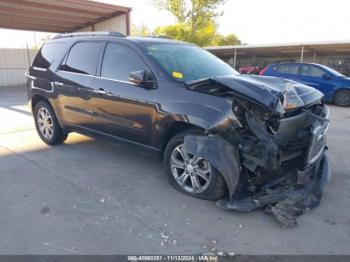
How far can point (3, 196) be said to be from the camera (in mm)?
3789

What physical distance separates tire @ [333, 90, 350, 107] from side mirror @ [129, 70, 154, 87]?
1029cm

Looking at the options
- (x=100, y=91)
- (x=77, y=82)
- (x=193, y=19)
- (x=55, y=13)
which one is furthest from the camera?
(x=193, y=19)

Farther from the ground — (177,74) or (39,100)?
(177,74)

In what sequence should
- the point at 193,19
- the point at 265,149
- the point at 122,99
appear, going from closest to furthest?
the point at 265,149, the point at 122,99, the point at 193,19

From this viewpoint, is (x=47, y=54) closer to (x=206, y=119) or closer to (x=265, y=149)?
(x=206, y=119)

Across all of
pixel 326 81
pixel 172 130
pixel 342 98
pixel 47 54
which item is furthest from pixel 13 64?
pixel 172 130

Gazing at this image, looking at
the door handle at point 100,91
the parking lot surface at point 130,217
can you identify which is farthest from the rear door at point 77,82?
the parking lot surface at point 130,217

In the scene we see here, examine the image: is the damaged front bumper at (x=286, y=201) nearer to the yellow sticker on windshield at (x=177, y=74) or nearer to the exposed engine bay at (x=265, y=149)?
the exposed engine bay at (x=265, y=149)

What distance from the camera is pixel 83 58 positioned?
496 centimetres

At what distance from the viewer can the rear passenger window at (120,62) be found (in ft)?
13.7

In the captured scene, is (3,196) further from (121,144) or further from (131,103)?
(131,103)

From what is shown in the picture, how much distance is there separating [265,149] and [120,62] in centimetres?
238

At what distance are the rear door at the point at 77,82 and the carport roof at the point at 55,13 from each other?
9994 millimetres

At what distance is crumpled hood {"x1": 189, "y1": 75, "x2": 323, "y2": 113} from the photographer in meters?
3.20
